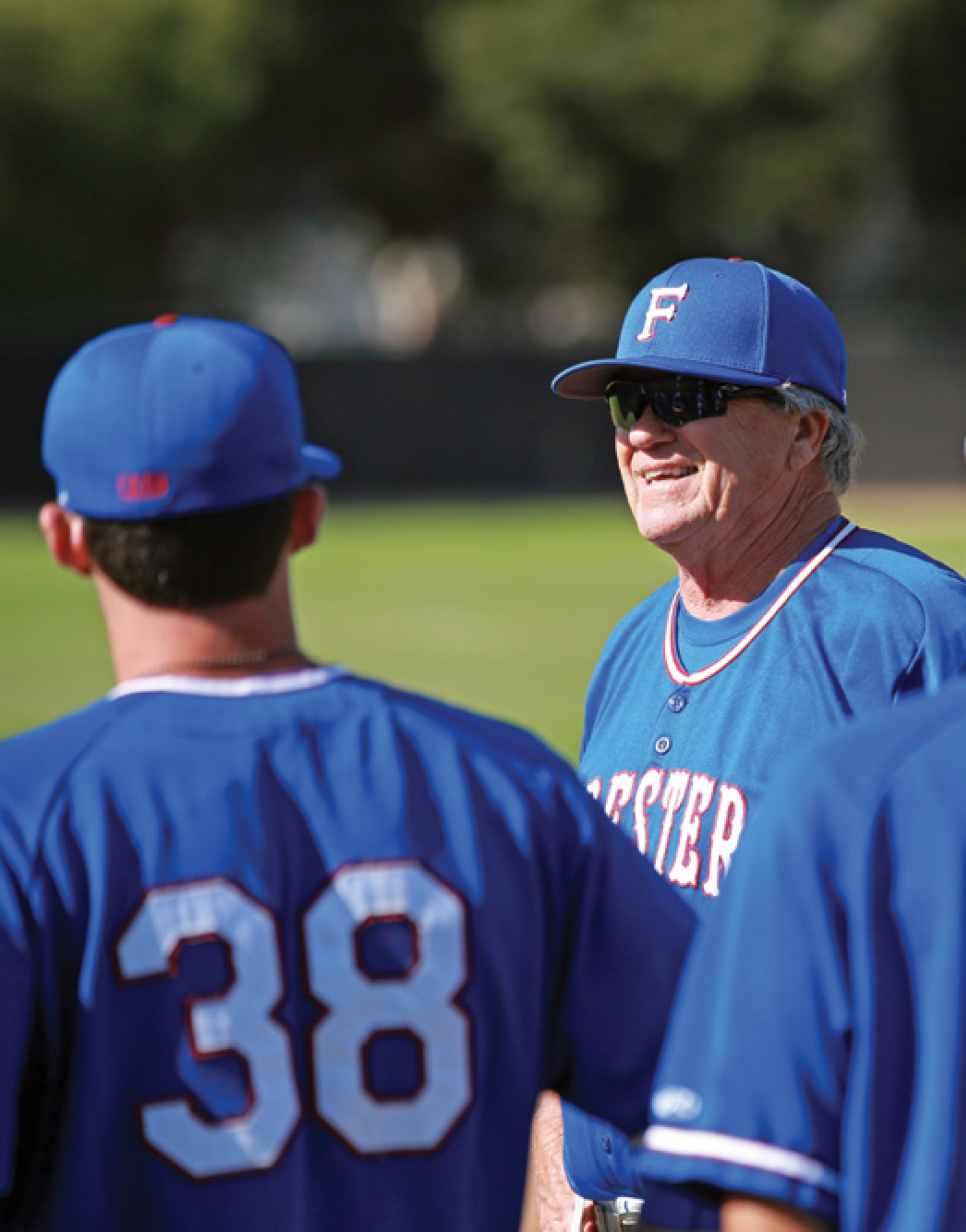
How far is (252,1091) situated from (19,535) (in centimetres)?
2736

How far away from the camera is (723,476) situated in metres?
3.45

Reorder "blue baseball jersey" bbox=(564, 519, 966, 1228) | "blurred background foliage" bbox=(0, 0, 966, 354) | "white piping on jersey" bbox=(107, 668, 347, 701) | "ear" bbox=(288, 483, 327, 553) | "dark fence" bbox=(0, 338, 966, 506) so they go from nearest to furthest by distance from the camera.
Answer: "white piping on jersey" bbox=(107, 668, 347, 701) → "ear" bbox=(288, 483, 327, 553) → "blue baseball jersey" bbox=(564, 519, 966, 1228) → "dark fence" bbox=(0, 338, 966, 506) → "blurred background foliage" bbox=(0, 0, 966, 354)

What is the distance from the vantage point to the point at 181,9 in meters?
37.0

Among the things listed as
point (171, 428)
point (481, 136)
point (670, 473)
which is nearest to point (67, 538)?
point (171, 428)

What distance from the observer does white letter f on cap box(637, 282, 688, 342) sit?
3438 millimetres

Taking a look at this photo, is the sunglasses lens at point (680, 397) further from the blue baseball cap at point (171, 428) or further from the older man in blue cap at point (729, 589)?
the blue baseball cap at point (171, 428)

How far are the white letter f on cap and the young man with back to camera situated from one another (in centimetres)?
130

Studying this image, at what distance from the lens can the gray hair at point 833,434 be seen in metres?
3.44

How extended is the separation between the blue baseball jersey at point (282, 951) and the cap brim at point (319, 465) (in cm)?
26

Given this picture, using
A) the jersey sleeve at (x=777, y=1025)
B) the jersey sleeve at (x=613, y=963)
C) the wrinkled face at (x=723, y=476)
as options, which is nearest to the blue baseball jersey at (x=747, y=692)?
the wrinkled face at (x=723, y=476)

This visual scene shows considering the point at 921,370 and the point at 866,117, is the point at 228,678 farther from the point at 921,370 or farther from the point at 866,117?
the point at 866,117

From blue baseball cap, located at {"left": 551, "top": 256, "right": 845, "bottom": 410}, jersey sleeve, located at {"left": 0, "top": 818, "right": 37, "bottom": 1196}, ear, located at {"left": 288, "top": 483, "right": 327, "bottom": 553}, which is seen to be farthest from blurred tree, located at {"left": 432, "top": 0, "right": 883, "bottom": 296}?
jersey sleeve, located at {"left": 0, "top": 818, "right": 37, "bottom": 1196}

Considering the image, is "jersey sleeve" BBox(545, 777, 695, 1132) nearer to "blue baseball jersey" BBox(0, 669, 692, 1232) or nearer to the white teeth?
"blue baseball jersey" BBox(0, 669, 692, 1232)

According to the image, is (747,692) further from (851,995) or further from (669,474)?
(851,995)
